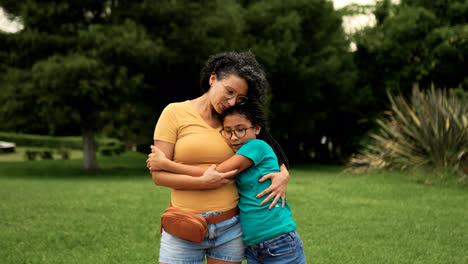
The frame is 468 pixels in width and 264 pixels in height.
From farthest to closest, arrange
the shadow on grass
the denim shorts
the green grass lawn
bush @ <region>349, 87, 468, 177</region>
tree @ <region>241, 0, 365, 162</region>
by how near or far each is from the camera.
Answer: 1. tree @ <region>241, 0, 365, 162</region>
2. the shadow on grass
3. bush @ <region>349, 87, 468, 177</region>
4. the green grass lawn
5. the denim shorts

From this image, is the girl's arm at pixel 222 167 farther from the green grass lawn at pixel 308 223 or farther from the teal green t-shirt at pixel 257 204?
the green grass lawn at pixel 308 223

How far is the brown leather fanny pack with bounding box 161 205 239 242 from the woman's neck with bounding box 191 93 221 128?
1.61ft

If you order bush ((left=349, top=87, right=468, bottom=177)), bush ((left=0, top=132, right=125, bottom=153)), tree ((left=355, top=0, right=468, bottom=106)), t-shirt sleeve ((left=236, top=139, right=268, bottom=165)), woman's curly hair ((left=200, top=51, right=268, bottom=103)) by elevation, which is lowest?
bush ((left=0, top=132, right=125, bottom=153))

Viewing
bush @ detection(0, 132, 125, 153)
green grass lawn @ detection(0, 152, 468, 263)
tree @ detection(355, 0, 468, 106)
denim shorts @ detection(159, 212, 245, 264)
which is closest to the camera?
denim shorts @ detection(159, 212, 245, 264)

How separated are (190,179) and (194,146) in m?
0.17

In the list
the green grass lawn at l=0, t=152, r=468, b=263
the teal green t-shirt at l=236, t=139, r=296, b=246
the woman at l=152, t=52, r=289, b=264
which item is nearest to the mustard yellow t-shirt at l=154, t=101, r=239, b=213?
the woman at l=152, t=52, r=289, b=264

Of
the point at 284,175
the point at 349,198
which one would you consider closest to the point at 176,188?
the point at 284,175

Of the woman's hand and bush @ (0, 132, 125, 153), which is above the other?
the woman's hand

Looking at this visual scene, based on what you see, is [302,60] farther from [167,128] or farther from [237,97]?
[167,128]

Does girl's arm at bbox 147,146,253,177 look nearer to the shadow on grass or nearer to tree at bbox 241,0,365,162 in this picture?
the shadow on grass

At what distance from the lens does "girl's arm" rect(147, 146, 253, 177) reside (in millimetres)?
2230

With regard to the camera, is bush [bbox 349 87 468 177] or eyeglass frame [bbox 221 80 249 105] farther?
bush [bbox 349 87 468 177]

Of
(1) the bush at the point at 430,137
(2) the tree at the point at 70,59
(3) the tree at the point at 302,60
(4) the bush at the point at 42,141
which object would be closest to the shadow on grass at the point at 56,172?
(2) the tree at the point at 70,59

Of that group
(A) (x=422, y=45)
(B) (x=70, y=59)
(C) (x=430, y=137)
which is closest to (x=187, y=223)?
(C) (x=430, y=137)
